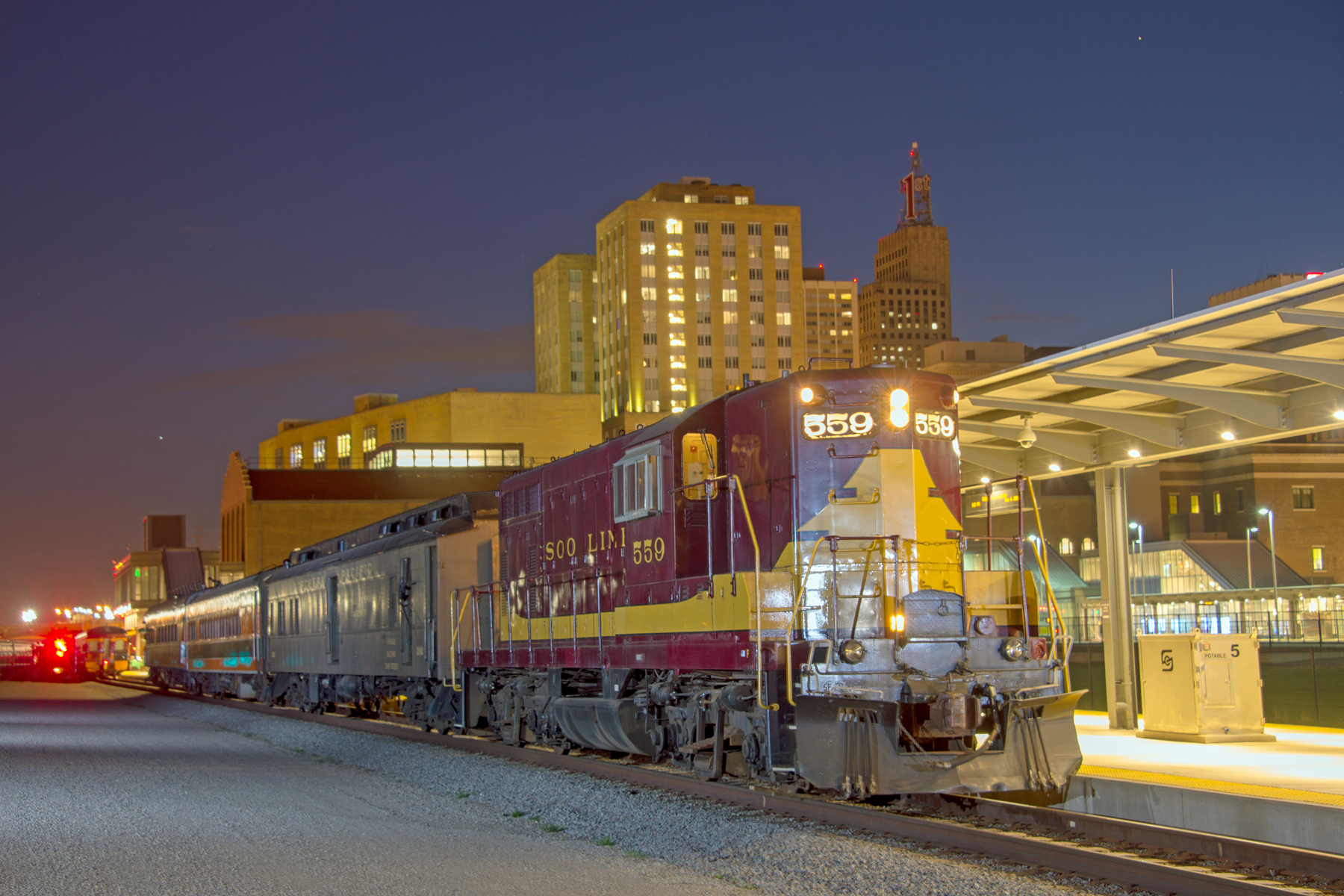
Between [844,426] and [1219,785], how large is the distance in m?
4.27

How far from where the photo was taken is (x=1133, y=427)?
14.8 metres

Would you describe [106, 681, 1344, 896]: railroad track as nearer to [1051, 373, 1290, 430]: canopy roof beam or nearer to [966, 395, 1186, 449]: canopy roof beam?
[1051, 373, 1290, 430]: canopy roof beam

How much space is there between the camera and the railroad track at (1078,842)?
7.65 metres

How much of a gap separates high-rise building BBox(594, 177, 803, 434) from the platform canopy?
5285 inches

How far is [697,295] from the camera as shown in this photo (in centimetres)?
15238

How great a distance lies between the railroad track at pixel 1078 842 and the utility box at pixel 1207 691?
482 cm

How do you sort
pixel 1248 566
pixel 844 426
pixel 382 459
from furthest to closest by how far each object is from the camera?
1. pixel 382 459
2. pixel 1248 566
3. pixel 844 426

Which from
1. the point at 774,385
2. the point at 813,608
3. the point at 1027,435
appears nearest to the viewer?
the point at 813,608

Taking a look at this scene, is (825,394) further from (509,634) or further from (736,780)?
(509,634)

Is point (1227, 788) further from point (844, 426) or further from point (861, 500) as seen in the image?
point (844, 426)

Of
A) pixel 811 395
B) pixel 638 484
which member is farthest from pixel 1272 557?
pixel 811 395

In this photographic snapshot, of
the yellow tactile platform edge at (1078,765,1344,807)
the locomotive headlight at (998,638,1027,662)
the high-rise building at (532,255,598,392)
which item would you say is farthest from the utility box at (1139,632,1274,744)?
the high-rise building at (532,255,598,392)

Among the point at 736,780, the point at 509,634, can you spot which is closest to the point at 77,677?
the point at 509,634

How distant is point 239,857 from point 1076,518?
83.2 metres
